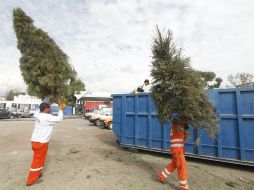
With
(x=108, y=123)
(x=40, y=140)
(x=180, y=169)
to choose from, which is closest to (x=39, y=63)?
(x=40, y=140)

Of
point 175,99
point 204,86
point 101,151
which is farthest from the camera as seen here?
Result: point 101,151

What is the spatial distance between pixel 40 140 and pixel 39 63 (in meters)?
2.35

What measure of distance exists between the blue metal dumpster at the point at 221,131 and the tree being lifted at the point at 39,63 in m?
2.60

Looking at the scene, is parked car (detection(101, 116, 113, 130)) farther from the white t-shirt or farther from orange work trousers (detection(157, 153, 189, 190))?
orange work trousers (detection(157, 153, 189, 190))

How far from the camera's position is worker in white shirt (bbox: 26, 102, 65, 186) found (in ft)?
15.4

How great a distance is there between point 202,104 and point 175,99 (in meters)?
0.67

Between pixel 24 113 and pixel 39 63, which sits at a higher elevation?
pixel 39 63

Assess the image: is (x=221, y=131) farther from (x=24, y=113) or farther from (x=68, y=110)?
(x=68, y=110)

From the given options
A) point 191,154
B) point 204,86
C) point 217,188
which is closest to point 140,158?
point 191,154

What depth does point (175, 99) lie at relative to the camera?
4656 millimetres

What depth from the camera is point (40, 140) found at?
190 inches

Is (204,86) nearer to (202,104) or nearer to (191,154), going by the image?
(202,104)

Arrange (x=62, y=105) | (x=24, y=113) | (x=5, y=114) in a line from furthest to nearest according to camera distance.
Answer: (x=24, y=113) < (x=5, y=114) < (x=62, y=105)

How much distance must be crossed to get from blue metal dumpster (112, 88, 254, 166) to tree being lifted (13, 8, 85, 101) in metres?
2.60
